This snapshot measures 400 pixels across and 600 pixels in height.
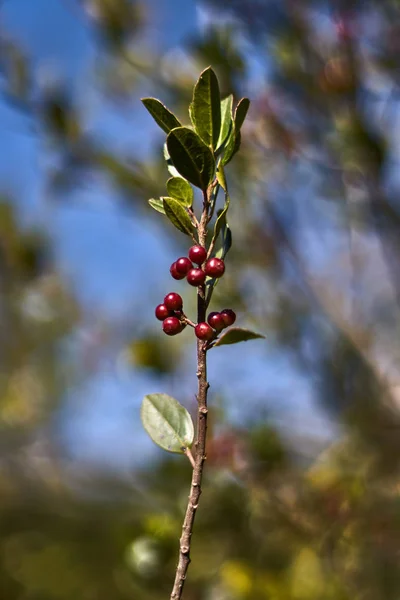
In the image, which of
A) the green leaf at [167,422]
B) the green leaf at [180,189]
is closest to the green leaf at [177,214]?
the green leaf at [180,189]

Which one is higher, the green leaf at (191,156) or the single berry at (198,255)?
the green leaf at (191,156)

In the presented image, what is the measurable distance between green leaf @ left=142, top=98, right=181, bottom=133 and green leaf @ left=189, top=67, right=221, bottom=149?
0.6 inches

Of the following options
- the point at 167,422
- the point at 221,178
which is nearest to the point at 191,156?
the point at 221,178

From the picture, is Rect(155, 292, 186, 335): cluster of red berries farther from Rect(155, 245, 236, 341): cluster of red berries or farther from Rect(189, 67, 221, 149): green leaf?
Rect(189, 67, 221, 149): green leaf

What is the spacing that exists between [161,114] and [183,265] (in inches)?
4.0

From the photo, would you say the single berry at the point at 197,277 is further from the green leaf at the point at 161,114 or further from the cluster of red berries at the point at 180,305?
the green leaf at the point at 161,114

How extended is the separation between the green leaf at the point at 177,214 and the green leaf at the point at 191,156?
21mm

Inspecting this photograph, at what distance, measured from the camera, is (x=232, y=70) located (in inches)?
49.1

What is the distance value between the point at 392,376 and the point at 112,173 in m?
0.87

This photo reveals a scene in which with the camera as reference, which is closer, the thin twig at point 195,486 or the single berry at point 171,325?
the thin twig at point 195,486

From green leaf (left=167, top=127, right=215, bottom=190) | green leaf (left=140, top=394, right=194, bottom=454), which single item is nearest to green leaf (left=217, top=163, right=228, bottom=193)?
green leaf (left=167, top=127, right=215, bottom=190)

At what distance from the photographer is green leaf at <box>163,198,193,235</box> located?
0.38 metres

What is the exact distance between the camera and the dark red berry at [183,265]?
38 centimetres

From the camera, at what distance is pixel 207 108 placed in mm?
385
